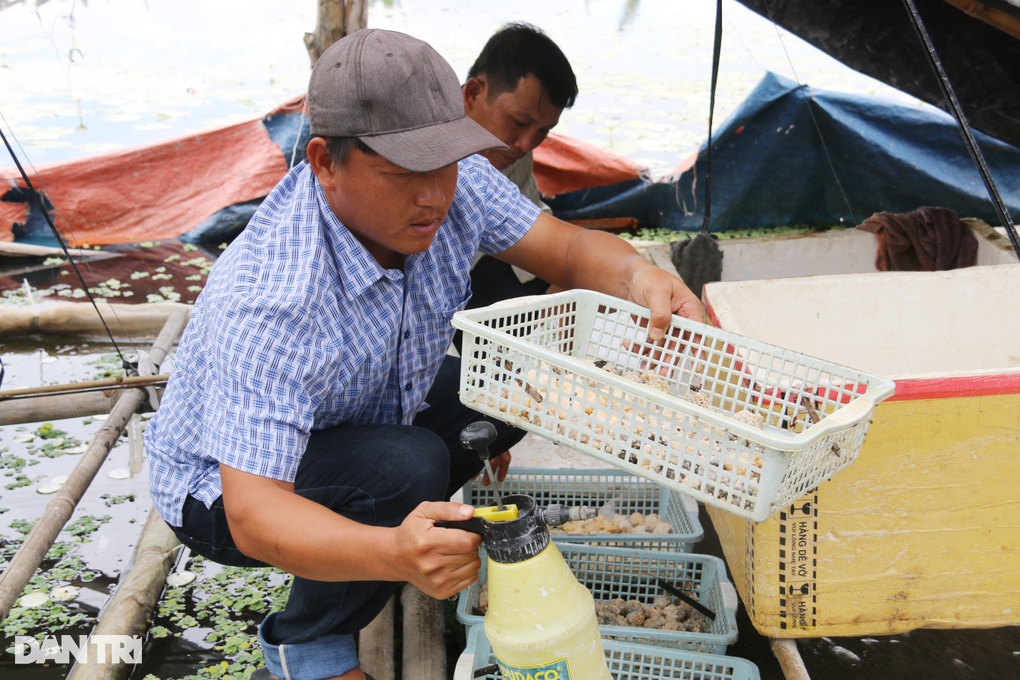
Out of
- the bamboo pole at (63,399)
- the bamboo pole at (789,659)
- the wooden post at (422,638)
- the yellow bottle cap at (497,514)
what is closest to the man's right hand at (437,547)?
the yellow bottle cap at (497,514)

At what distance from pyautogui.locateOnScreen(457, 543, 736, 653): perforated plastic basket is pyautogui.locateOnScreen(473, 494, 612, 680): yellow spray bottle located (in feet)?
1.88

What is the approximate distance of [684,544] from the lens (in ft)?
7.48

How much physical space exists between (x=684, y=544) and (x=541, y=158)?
3.57 meters

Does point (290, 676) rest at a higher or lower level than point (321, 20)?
lower

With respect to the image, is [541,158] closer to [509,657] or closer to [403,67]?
[403,67]

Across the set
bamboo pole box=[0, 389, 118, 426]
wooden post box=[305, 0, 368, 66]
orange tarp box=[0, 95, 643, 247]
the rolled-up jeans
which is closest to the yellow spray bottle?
the rolled-up jeans

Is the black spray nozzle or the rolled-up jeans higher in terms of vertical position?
the black spray nozzle

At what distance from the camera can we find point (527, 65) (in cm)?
287

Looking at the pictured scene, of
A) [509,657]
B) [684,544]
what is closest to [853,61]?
[684,544]

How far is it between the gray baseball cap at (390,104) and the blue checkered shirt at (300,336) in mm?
228

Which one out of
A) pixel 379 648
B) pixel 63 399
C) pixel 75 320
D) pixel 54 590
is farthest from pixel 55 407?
pixel 75 320

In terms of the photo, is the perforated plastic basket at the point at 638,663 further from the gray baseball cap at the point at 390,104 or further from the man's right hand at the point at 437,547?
the gray baseball cap at the point at 390,104

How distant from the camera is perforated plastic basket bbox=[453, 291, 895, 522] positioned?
1407 mm

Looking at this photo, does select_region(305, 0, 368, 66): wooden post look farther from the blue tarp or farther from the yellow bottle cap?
the yellow bottle cap
